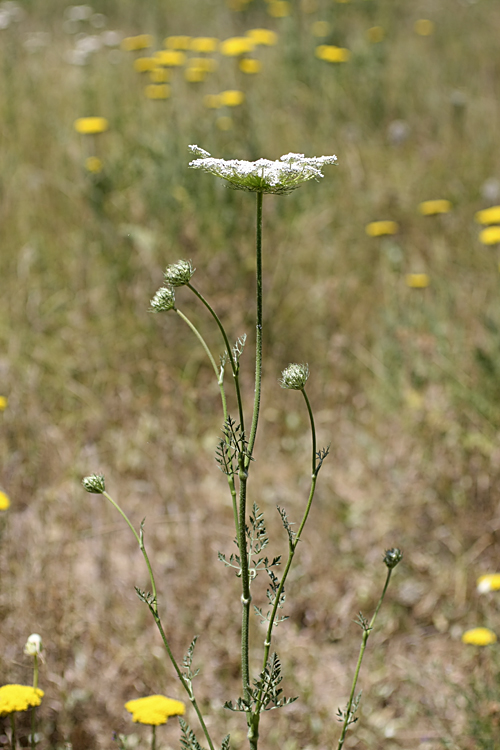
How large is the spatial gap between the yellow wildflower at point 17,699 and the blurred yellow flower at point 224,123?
11.2ft

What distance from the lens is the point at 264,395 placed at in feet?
9.88

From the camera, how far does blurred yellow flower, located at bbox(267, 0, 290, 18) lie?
634cm

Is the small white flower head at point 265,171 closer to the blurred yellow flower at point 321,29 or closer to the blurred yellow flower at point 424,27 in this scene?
the blurred yellow flower at point 321,29

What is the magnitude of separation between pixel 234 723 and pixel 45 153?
11.8ft

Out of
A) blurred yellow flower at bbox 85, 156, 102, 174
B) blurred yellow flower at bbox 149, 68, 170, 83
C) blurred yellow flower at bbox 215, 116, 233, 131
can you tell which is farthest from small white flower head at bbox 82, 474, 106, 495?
blurred yellow flower at bbox 149, 68, 170, 83

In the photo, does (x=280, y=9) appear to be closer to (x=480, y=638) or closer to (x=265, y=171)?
(x=480, y=638)

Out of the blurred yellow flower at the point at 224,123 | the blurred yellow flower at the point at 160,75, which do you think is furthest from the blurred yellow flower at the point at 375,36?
the blurred yellow flower at the point at 224,123

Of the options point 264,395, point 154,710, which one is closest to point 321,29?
point 264,395

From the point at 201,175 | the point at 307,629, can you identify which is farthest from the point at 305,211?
the point at 307,629

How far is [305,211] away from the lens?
3.74 m

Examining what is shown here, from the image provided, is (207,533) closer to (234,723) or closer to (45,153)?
(234,723)

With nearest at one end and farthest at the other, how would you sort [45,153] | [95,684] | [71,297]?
[95,684], [71,297], [45,153]

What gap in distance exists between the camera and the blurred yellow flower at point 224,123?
3.99m

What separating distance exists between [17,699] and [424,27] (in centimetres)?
713
